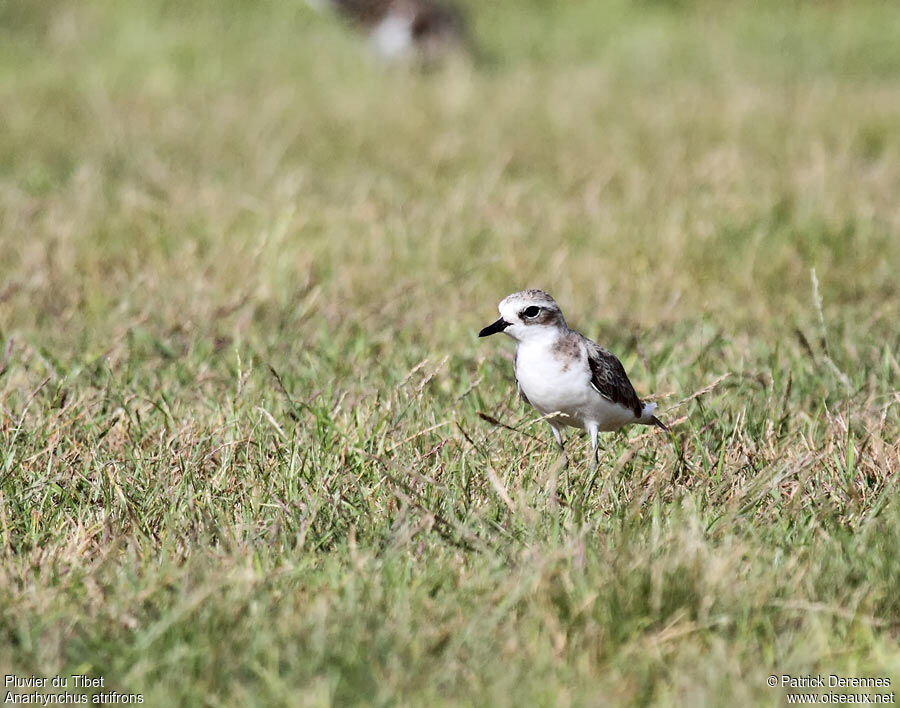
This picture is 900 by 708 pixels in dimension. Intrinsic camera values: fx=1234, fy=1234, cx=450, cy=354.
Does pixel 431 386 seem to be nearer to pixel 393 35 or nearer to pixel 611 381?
pixel 611 381

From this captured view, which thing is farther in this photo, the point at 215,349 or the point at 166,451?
the point at 215,349

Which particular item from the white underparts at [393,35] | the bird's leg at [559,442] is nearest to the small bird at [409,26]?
the white underparts at [393,35]

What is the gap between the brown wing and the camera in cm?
391

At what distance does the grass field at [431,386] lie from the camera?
2834 mm

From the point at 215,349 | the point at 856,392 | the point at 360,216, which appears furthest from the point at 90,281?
the point at 856,392

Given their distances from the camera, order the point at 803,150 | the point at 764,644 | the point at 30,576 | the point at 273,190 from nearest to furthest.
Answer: the point at 764,644, the point at 30,576, the point at 273,190, the point at 803,150

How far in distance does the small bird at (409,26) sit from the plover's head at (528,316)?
894cm

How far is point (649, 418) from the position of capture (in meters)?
4.16

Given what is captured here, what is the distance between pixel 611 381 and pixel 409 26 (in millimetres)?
9503

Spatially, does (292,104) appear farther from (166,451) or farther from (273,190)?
(166,451)

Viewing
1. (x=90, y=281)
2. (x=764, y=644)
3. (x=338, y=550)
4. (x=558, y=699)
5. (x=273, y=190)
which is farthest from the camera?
(x=273, y=190)

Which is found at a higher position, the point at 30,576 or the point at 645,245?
the point at 30,576

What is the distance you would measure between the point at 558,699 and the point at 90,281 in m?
4.29

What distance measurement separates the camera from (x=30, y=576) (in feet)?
10.2
